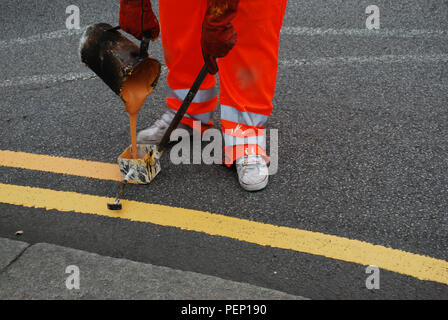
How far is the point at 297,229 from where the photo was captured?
2174 millimetres

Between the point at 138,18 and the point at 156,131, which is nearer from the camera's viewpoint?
the point at 138,18

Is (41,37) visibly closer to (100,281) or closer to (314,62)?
(314,62)

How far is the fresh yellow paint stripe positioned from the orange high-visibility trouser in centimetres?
49

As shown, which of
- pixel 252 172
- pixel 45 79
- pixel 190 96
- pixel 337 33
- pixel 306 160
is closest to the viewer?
pixel 190 96

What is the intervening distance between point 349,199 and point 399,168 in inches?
17.1

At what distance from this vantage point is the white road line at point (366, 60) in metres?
3.66

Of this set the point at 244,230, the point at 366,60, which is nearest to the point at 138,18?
the point at 244,230

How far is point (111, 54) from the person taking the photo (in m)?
2.12

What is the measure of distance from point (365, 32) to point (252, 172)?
2.37 metres

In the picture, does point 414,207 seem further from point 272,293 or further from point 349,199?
point 272,293

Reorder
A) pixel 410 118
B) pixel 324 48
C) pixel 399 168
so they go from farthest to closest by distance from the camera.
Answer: pixel 324 48 < pixel 410 118 < pixel 399 168

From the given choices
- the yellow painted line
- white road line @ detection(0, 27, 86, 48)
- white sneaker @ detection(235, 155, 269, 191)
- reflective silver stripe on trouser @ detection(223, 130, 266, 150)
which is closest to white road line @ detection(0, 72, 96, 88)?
white road line @ detection(0, 27, 86, 48)
